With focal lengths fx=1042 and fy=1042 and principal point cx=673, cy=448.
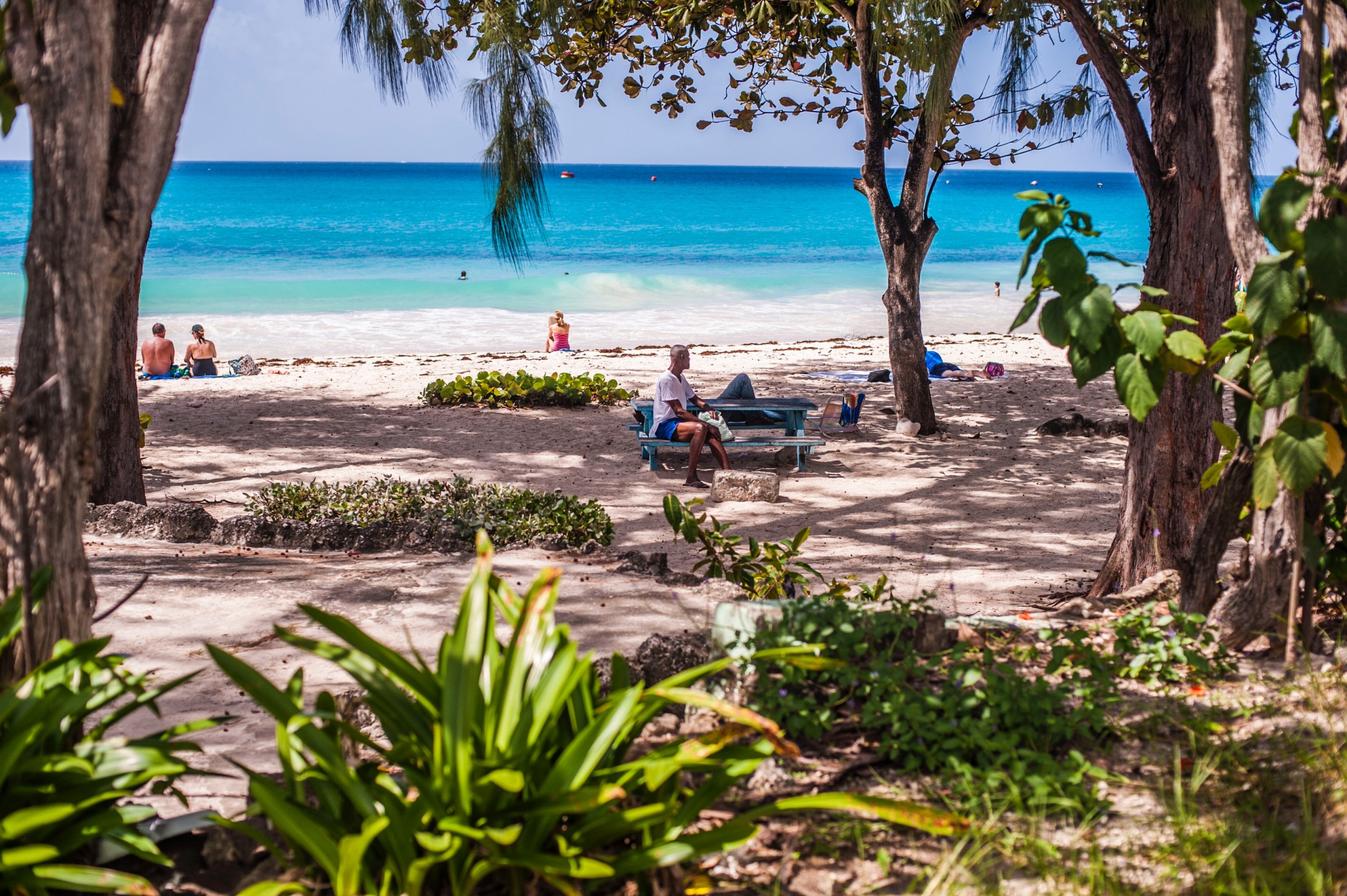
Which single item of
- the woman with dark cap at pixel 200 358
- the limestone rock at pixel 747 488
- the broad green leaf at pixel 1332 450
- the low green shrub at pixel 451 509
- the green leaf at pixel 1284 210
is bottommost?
the limestone rock at pixel 747 488

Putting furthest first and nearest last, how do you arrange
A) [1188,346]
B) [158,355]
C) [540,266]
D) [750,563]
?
1. [540,266]
2. [158,355]
3. [750,563]
4. [1188,346]

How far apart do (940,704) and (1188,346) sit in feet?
3.92

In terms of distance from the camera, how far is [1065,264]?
8.84ft

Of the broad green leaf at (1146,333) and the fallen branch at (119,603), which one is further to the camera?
the broad green leaf at (1146,333)

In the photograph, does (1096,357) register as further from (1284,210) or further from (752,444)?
(752,444)

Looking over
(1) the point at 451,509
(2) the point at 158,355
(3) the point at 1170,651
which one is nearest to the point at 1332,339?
(3) the point at 1170,651

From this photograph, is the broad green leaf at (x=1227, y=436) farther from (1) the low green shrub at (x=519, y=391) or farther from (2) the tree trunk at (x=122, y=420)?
(1) the low green shrub at (x=519, y=391)

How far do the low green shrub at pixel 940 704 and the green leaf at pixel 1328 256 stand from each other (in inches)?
43.3

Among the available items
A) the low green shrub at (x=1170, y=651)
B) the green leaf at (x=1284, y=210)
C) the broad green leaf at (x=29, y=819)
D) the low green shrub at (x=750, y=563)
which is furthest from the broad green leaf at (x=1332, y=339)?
the broad green leaf at (x=29, y=819)

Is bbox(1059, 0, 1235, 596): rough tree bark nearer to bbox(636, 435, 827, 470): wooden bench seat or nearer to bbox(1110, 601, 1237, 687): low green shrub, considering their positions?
bbox(1110, 601, 1237, 687): low green shrub

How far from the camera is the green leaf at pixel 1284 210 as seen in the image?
2.54 metres

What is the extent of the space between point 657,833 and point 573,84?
962 cm

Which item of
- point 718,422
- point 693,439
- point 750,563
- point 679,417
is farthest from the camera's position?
point 718,422

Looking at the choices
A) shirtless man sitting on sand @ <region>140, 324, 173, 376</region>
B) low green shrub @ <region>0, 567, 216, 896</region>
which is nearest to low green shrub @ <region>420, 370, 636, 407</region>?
shirtless man sitting on sand @ <region>140, 324, 173, 376</region>
